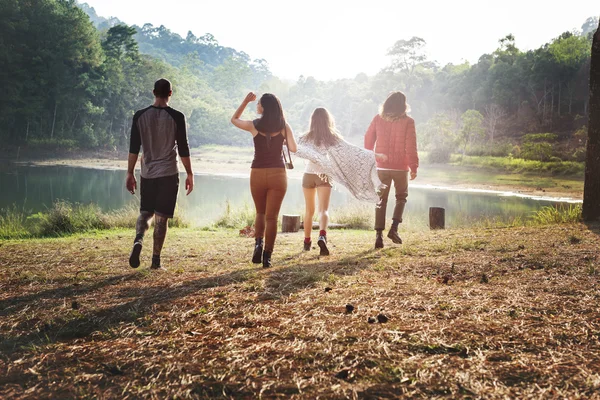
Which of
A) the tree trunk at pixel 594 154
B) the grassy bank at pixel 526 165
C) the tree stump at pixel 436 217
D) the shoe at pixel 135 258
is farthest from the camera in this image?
the grassy bank at pixel 526 165

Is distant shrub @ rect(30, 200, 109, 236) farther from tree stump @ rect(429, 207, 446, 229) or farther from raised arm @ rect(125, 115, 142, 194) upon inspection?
tree stump @ rect(429, 207, 446, 229)

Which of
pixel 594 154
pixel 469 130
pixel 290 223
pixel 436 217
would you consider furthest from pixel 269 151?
pixel 469 130

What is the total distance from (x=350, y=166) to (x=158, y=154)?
2.63 metres

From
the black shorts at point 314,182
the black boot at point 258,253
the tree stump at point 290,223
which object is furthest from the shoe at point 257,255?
the tree stump at point 290,223

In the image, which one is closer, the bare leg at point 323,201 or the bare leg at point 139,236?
the bare leg at point 139,236

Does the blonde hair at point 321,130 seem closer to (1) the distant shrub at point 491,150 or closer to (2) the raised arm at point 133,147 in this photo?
(2) the raised arm at point 133,147

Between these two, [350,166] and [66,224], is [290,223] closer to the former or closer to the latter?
[350,166]

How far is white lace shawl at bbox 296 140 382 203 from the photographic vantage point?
6660mm

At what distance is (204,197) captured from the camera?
2695 cm

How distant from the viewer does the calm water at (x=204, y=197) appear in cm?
2000

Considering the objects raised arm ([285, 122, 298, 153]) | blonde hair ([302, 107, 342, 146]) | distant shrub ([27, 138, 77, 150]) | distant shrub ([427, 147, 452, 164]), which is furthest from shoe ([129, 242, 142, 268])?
distant shrub ([27, 138, 77, 150])

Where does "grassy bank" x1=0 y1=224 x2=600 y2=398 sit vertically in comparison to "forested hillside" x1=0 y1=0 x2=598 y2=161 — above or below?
below

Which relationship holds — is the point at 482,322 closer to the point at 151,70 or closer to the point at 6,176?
the point at 6,176

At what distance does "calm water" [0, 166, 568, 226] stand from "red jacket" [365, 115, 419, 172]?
8.38 metres
